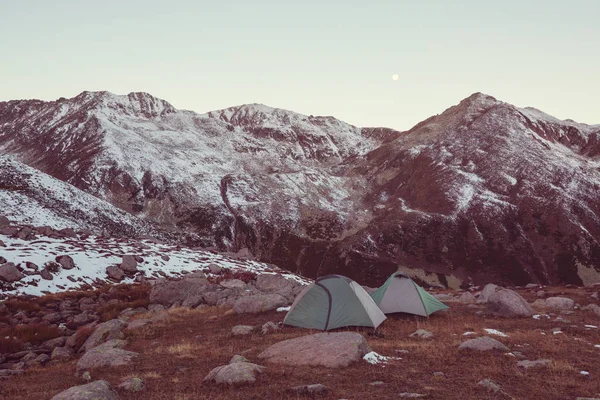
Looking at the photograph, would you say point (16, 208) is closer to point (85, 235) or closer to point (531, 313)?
point (85, 235)

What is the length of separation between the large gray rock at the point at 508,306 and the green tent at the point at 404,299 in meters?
3.16

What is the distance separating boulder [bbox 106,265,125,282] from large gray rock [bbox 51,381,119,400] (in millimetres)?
27056

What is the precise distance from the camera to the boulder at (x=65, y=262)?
3278 centimetres

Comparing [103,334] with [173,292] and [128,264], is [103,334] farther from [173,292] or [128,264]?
[128,264]

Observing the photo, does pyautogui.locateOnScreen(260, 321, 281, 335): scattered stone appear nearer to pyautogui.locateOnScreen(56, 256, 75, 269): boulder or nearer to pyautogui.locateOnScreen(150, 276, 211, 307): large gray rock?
pyautogui.locateOnScreen(150, 276, 211, 307): large gray rock

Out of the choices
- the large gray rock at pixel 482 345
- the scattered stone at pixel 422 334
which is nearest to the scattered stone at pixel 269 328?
the scattered stone at pixel 422 334

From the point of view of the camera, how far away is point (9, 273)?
2814 centimetres

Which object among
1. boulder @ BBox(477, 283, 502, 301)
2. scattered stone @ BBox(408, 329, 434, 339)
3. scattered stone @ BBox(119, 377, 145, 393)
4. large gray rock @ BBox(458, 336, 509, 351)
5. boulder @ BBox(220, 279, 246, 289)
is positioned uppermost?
large gray rock @ BBox(458, 336, 509, 351)

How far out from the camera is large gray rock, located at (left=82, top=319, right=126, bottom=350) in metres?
18.3

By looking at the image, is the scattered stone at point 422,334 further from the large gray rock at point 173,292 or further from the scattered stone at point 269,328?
the large gray rock at point 173,292

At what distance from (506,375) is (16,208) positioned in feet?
253

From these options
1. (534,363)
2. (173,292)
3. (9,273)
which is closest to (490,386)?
(534,363)

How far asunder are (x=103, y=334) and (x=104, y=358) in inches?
194

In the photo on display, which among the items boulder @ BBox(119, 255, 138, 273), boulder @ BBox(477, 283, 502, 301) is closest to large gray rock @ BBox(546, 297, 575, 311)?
boulder @ BBox(477, 283, 502, 301)
